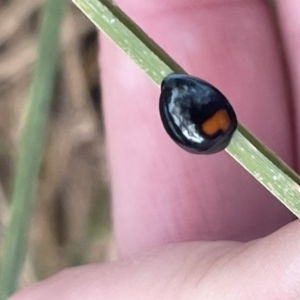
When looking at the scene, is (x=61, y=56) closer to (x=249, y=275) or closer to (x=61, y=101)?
(x=61, y=101)

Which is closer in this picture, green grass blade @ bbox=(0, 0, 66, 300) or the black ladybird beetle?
the black ladybird beetle

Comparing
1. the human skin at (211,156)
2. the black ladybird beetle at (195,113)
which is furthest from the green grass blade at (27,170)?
the black ladybird beetle at (195,113)

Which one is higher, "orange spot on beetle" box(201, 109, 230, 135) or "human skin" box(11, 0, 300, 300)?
"orange spot on beetle" box(201, 109, 230, 135)

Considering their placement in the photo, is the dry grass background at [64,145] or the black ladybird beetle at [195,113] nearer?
the black ladybird beetle at [195,113]

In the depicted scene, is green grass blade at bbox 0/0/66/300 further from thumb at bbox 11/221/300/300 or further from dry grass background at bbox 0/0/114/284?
dry grass background at bbox 0/0/114/284

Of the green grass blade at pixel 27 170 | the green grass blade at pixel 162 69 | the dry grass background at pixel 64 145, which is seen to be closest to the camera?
the green grass blade at pixel 162 69

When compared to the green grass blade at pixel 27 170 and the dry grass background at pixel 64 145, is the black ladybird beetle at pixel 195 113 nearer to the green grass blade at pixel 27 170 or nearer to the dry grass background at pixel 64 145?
the green grass blade at pixel 27 170

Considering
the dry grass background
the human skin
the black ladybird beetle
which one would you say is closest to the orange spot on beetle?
the black ladybird beetle
